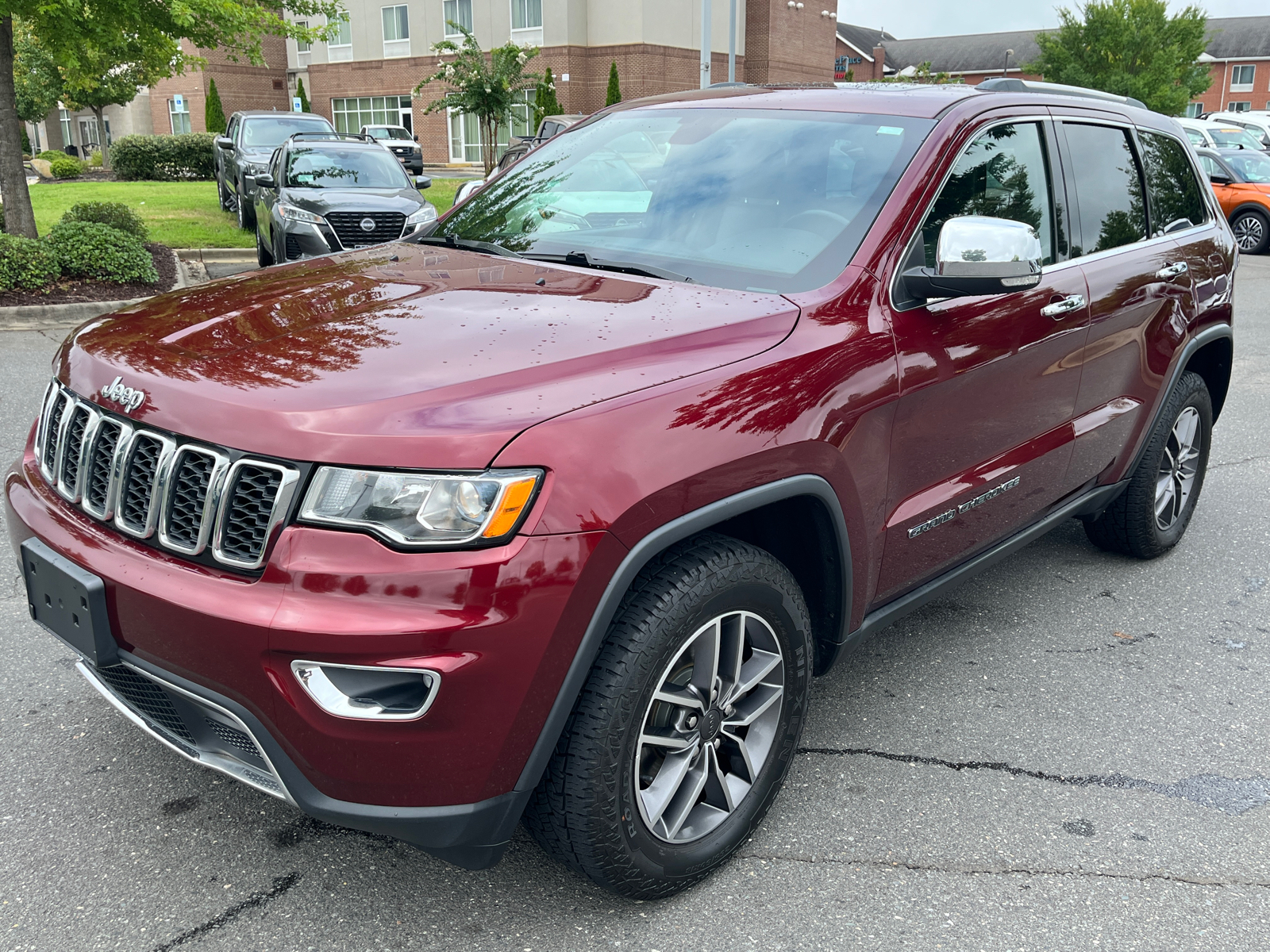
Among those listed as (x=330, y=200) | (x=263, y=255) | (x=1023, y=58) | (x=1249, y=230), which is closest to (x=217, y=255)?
(x=263, y=255)

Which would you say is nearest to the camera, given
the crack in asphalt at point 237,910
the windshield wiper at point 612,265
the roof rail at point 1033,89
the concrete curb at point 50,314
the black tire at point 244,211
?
the crack in asphalt at point 237,910

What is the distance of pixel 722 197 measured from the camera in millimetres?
3180

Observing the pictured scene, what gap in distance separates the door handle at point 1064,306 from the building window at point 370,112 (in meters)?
47.0

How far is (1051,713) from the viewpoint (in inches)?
138

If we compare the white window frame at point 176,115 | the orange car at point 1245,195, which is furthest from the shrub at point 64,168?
the orange car at point 1245,195

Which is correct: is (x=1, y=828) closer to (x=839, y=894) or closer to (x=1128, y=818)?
(x=839, y=894)

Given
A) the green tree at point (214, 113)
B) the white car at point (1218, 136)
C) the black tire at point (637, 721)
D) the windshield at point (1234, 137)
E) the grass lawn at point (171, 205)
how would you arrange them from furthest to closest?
the green tree at point (214, 113) → the windshield at point (1234, 137) → the white car at point (1218, 136) → the grass lawn at point (171, 205) → the black tire at point (637, 721)

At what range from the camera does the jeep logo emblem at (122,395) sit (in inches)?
90.4

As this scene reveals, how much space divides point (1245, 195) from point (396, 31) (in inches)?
1469

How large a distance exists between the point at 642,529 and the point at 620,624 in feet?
0.72

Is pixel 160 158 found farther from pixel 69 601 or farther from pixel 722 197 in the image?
pixel 69 601

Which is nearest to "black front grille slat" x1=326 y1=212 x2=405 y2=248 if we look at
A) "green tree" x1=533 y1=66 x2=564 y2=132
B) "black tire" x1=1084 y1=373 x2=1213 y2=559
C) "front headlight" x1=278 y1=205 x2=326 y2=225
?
"front headlight" x1=278 y1=205 x2=326 y2=225

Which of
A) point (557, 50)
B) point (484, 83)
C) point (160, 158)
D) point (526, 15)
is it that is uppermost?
point (526, 15)

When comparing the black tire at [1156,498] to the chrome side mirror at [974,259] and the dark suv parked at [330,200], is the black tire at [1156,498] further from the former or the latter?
the dark suv parked at [330,200]
